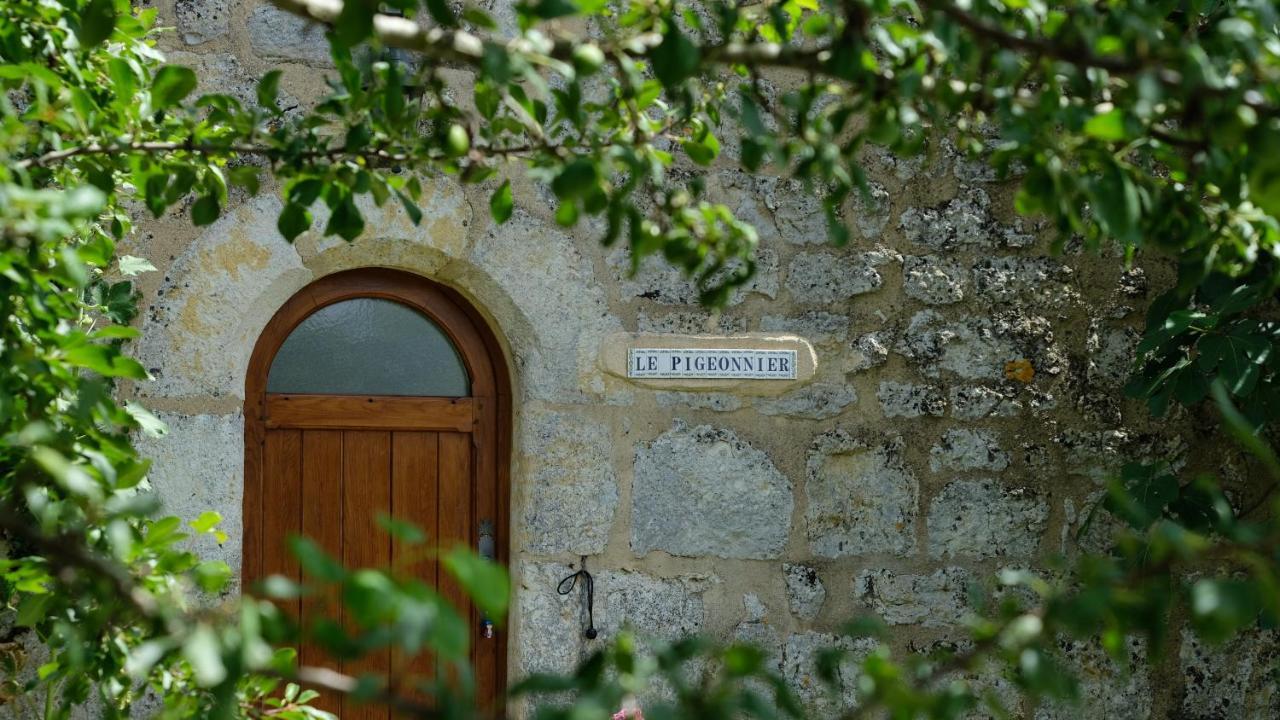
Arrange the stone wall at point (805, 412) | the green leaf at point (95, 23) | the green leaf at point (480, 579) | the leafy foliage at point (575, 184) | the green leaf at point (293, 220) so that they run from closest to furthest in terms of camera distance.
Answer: the green leaf at point (480, 579) → the leafy foliage at point (575, 184) → the green leaf at point (95, 23) → the green leaf at point (293, 220) → the stone wall at point (805, 412)

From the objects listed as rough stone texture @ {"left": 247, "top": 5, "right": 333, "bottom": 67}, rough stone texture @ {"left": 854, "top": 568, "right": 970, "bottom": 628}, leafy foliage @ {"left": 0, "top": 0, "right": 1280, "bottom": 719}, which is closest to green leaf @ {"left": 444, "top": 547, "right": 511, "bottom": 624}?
leafy foliage @ {"left": 0, "top": 0, "right": 1280, "bottom": 719}

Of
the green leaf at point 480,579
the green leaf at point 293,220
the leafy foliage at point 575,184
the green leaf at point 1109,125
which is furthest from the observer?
the green leaf at point 293,220

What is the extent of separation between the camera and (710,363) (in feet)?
11.3

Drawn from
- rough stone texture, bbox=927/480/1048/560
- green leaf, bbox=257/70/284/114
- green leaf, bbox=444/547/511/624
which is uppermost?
green leaf, bbox=257/70/284/114

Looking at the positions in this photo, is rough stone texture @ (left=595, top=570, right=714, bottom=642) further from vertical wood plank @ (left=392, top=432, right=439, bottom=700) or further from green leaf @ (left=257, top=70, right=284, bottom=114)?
green leaf @ (left=257, top=70, right=284, bottom=114)

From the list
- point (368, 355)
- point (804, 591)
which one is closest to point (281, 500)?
point (368, 355)

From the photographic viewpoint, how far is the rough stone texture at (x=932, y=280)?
3.54 metres

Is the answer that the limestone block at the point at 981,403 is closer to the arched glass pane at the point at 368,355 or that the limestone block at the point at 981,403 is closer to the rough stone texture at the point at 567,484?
the rough stone texture at the point at 567,484

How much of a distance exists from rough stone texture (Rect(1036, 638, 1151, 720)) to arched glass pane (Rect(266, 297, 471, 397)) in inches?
66.8

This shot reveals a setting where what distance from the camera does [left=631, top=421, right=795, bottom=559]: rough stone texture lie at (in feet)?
11.2

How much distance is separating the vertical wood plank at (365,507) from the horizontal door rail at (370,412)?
4 centimetres

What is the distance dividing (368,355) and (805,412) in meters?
1.11

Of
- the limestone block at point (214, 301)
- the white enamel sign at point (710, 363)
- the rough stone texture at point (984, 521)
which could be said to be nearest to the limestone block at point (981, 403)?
the rough stone texture at point (984, 521)

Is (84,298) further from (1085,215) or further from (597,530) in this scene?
(1085,215)
